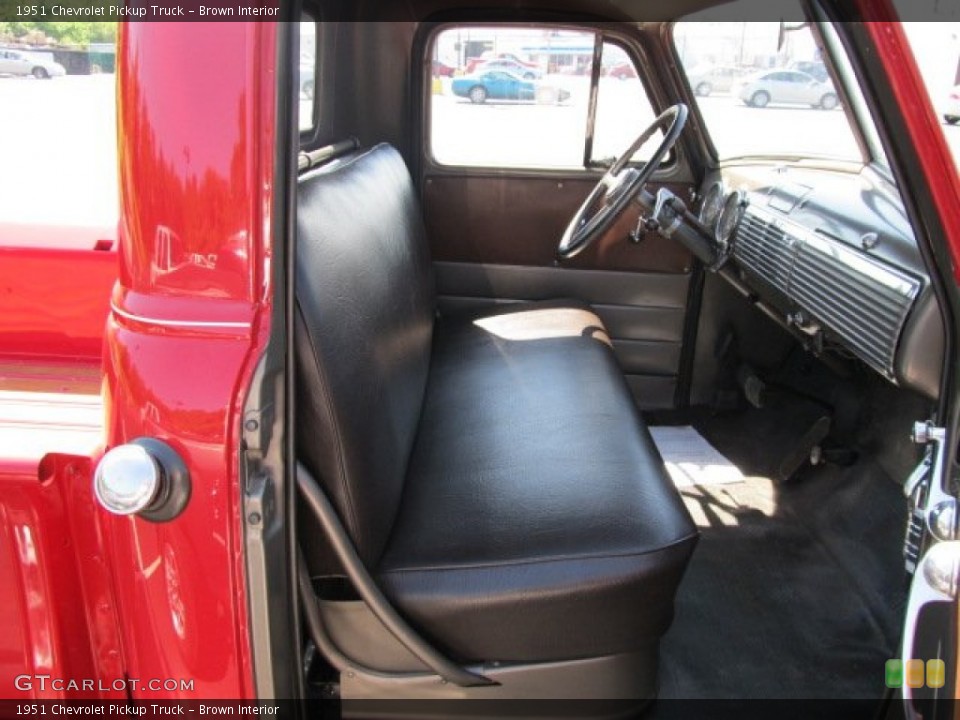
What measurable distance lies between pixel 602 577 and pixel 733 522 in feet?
3.75

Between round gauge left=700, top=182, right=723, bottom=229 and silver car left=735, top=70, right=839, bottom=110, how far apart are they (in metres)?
0.28

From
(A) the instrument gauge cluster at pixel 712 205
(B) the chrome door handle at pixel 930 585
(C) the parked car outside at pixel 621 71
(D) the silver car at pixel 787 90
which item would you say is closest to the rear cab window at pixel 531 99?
(C) the parked car outside at pixel 621 71

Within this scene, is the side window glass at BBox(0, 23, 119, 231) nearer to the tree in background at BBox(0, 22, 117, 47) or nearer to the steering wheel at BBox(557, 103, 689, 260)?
the tree in background at BBox(0, 22, 117, 47)

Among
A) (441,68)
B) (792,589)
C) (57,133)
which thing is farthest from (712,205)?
(57,133)

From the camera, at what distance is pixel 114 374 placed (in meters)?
0.94

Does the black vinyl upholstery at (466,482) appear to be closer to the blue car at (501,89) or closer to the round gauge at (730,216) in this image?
the round gauge at (730,216)

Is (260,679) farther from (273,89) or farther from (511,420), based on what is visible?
(511,420)

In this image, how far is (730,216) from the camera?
2.37 m

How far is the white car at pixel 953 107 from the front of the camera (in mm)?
1154

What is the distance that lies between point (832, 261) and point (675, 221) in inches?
20.2

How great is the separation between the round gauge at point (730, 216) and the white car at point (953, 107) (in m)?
1.03

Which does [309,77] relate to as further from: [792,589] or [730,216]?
[792,589]

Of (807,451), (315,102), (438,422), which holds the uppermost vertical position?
(315,102)

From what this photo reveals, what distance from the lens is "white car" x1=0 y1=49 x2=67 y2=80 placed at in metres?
1.27
